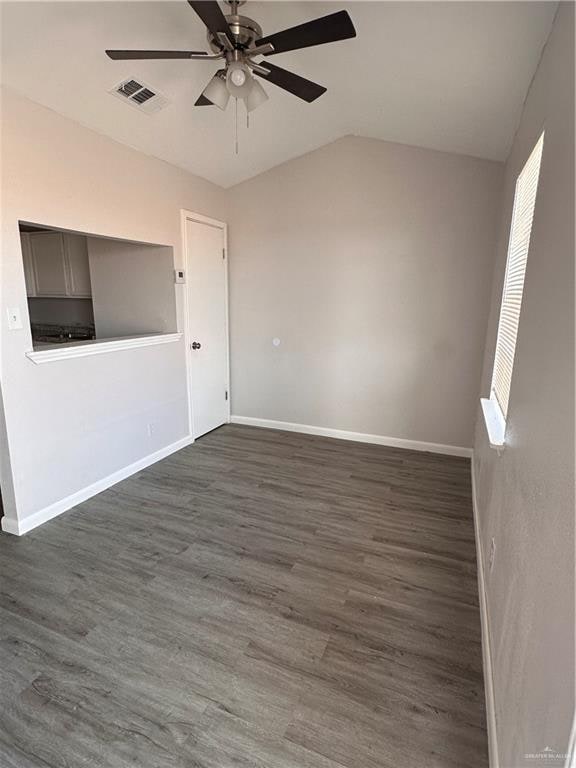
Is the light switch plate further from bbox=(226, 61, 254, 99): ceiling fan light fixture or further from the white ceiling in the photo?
bbox=(226, 61, 254, 99): ceiling fan light fixture

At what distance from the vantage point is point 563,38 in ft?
4.81

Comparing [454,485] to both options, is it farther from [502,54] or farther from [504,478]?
[502,54]

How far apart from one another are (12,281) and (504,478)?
9.20 feet

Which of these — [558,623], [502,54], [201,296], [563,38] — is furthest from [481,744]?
[201,296]

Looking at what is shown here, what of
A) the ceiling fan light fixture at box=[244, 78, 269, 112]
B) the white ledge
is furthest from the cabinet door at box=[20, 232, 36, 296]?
the ceiling fan light fixture at box=[244, 78, 269, 112]

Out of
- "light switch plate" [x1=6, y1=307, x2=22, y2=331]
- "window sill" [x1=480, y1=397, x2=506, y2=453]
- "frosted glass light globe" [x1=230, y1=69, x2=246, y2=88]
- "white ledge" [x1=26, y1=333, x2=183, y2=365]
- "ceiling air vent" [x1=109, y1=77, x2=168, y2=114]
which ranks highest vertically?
"ceiling air vent" [x1=109, y1=77, x2=168, y2=114]

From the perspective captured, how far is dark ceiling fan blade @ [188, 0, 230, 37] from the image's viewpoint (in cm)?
144

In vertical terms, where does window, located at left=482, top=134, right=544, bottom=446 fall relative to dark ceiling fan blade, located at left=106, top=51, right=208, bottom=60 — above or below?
below

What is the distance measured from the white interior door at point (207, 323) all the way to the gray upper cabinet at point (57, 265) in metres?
1.34

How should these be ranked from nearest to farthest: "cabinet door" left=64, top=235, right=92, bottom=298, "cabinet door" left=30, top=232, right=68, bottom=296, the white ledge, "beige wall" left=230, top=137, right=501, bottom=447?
the white ledge
"beige wall" left=230, top=137, right=501, bottom=447
"cabinet door" left=64, top=235, right=92, bottom=298
"cabinet door" left=30, top=232, right=68, bottom=296

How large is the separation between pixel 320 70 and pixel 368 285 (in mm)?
1836

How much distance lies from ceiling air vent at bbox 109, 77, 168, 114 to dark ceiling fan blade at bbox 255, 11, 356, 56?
3.76ft

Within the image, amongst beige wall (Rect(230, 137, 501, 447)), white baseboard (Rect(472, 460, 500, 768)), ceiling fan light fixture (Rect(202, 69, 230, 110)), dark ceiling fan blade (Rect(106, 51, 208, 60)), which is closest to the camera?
white baseboard (Rect(472, 460, 500, 768))

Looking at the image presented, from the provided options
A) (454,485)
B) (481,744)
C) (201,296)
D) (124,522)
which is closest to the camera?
(481,744)
